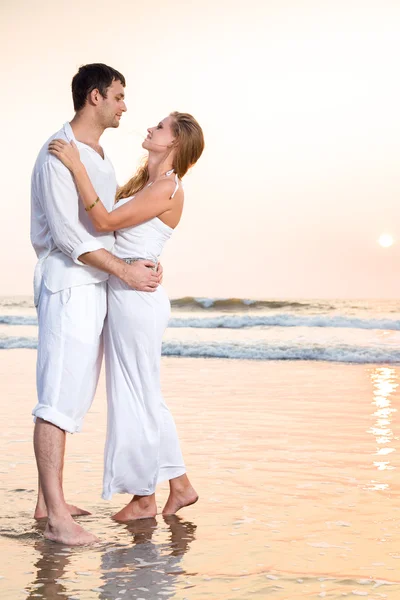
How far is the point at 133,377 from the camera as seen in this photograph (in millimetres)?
3818

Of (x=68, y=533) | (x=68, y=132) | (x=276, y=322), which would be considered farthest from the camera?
(x=276, y=322)

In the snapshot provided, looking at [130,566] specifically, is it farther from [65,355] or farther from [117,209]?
[117,209]

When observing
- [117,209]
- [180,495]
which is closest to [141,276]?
[117,209]

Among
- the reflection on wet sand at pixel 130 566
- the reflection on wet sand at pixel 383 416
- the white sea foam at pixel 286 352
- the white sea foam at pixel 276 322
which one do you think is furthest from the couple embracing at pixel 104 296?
the white sea foam at pixel 276 322

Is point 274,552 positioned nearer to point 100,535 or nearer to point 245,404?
point 100,535

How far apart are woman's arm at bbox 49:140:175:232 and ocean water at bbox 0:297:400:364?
10.2 metres

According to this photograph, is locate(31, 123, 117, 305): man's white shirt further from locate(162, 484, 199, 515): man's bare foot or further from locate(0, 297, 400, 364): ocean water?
locate(0, 297, 400, 364): ocean water

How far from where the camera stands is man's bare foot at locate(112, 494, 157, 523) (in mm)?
3830

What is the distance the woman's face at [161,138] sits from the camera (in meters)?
4.00

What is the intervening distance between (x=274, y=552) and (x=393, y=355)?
37.2 feet

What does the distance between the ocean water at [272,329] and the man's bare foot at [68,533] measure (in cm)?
1061

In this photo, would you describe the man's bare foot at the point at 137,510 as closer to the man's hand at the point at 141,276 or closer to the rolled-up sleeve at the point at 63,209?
the man's hand at the point at 141,276

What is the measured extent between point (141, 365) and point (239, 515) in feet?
2.56

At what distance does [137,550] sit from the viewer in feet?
10.9
